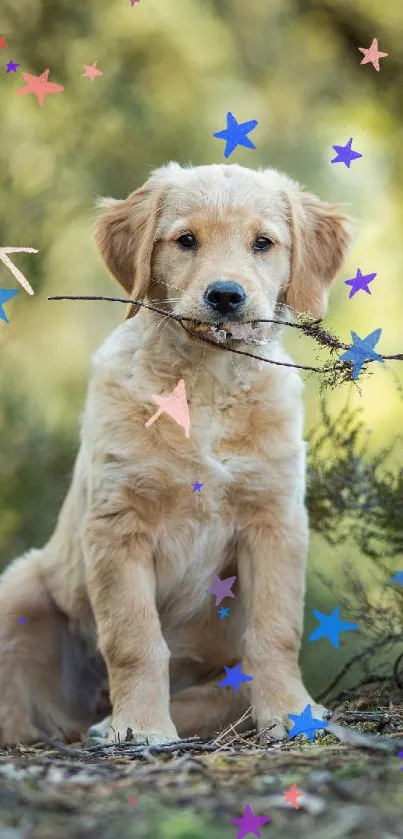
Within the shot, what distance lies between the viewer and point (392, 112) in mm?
5957

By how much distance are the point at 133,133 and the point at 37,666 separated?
3.32 meters

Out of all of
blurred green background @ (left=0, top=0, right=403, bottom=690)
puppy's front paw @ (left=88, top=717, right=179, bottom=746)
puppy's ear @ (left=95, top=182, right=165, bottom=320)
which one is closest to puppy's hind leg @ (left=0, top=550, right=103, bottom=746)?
puppy's front paw @ (left=88, top=717, right=179, bottom=746)

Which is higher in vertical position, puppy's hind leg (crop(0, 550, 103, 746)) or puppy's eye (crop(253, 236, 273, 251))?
puppy's eye (crop(253, 236, 273, 251))

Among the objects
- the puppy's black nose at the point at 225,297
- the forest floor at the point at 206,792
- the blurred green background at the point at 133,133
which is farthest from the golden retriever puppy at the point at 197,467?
the blurred green background at the point at 133,133

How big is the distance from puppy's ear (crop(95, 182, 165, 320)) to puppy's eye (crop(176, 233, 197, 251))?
13cm

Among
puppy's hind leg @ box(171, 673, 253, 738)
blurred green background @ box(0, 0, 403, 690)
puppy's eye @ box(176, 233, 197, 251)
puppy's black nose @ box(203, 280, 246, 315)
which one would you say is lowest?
puppy's hind leg @ box(171, 673, 253, 738)

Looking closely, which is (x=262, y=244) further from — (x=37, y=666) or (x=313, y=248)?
(x=37, y=666)

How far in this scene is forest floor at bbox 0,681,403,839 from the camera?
5.99 ft

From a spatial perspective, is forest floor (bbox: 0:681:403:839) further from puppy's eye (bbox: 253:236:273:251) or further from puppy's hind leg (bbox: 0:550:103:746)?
puppy's eye (bbox: 253:236:273:251)

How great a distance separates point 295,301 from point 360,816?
6.56ft

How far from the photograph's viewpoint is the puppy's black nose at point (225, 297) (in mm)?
3080

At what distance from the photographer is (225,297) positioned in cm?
308

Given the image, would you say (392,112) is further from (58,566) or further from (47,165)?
(58,566)

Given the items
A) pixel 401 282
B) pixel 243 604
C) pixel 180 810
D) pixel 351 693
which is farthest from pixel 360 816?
pixel 401 282
